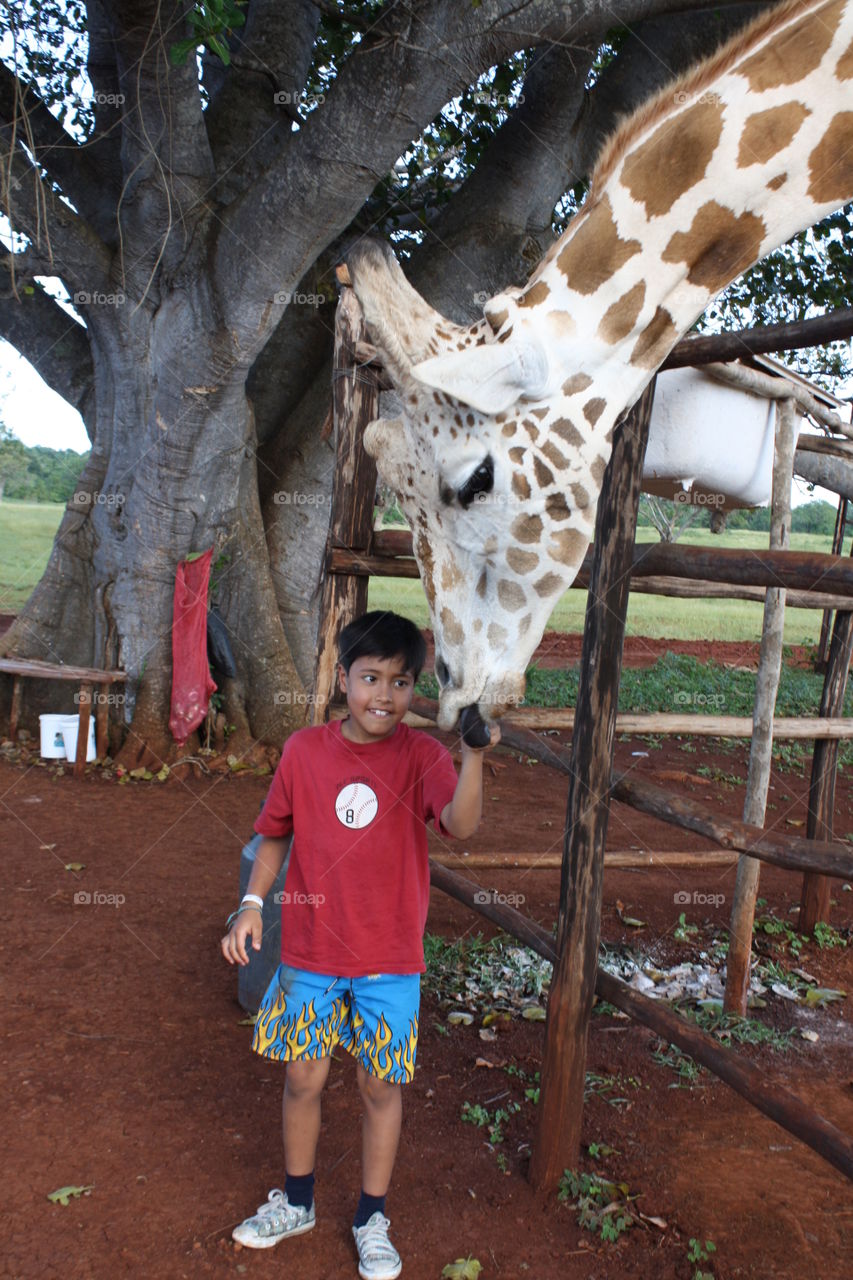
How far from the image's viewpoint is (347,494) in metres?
3.28

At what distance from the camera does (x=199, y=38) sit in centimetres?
434

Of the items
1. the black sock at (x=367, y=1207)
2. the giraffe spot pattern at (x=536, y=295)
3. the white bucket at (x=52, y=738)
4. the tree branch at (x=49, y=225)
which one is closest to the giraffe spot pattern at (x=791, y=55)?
the giraffe spot pattern at (x=536, y=295)

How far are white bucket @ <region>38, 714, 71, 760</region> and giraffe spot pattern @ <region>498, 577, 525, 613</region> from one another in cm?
560

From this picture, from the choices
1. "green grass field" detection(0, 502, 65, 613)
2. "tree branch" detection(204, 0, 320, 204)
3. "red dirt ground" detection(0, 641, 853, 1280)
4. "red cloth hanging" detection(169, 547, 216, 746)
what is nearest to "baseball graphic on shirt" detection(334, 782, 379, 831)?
"red dirt ground" detection(0, 641, 853, 1280)

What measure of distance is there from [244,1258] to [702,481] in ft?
8.49

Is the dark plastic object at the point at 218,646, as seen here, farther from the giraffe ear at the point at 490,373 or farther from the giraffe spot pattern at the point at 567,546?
the giraffe ear at the point at 490,373

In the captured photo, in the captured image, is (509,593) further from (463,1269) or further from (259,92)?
(259,92)

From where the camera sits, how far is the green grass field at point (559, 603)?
14953mm

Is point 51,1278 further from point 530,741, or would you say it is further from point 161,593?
point 161,593

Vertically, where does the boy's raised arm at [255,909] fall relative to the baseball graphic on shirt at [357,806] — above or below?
below

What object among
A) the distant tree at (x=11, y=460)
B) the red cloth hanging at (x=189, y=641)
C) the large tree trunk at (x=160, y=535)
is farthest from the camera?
the distant tree at (x=11, y=460)

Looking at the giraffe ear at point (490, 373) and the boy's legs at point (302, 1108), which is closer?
the giraffe ear at point (490, 373)

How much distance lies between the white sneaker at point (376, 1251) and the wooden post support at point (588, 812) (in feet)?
1.62

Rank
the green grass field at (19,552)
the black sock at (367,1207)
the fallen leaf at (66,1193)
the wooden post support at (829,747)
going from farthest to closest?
the green grass field at (19,552)
the wooden post support at (829,747)
the fallen leaf at (66,1193)
the black sock at (367,1207)
